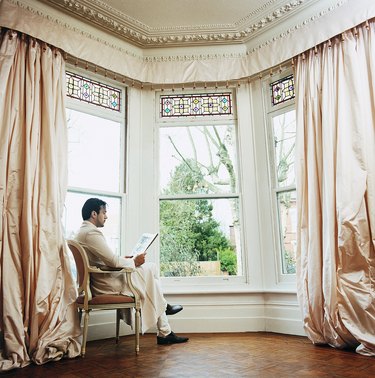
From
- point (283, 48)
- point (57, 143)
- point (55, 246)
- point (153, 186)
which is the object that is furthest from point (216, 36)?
point (55, 246)

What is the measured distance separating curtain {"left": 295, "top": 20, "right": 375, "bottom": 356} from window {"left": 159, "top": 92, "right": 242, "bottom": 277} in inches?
33.2

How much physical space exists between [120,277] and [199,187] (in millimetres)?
1460

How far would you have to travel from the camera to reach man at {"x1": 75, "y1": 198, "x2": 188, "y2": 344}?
2.86m

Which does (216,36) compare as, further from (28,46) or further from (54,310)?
(54,310)

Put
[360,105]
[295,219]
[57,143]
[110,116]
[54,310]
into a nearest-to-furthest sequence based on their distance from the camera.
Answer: [54,310] < [360,105] < [57,143] < [295,219] < [110,116]

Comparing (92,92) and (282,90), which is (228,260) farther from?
(92,92)

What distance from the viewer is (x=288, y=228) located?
12.1 ft

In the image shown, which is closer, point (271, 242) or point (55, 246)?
point (55, 246)

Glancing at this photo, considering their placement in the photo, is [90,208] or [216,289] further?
[216,289]

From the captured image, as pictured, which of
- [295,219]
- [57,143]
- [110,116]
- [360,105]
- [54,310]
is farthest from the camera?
[110,116]

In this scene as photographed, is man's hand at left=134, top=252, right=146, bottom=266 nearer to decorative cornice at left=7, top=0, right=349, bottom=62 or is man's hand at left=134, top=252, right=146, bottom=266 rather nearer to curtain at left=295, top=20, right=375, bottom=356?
curtain at left=295, top=20, right=375, bottom=356

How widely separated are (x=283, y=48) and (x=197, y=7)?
98cm

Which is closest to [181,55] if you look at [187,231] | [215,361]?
[187,231]

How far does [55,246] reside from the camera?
9.61ft
